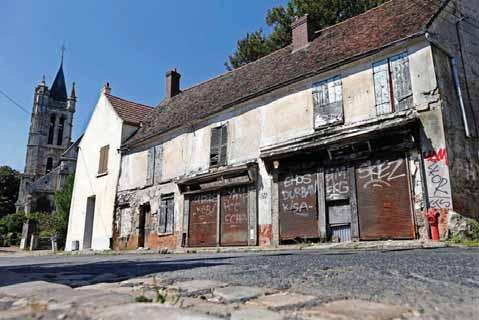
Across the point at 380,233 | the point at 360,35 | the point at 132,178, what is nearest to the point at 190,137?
the point at 132,178

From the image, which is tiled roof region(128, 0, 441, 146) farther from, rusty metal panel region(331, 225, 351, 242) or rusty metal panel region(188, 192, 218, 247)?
rusty metal panel region(331, 225, 351, 242)

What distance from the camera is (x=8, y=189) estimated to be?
196 feet

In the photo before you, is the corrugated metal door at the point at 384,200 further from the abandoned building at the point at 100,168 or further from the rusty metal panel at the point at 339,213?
the abandoned building at the point at 100,168

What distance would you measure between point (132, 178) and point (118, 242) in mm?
3126

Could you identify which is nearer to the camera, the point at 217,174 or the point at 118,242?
the point at 217,174

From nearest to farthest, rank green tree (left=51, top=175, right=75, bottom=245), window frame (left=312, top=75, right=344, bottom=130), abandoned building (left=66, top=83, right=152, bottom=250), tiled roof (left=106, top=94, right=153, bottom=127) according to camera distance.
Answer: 1. window frame (left=312, top=75, right=344, bottom=130)
2. abandoned building (left=66, top=83, right=152, bottom=250)
3. tiled roof (left=106, top=94, right=153, bottom=127)
4. green tree (left=51, top=175, right=75, bottom=245)

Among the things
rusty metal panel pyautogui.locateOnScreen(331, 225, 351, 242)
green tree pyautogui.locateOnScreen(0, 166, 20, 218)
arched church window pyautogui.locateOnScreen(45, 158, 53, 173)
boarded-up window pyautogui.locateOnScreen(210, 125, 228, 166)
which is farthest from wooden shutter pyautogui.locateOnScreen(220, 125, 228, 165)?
arched church window pyautogui.locateOnScreen(45, 158, 53, 173)

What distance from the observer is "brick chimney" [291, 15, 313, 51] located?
14692 mm

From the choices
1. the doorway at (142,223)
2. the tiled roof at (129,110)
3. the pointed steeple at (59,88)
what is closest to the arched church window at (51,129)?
the pointed steeple at (59,88)

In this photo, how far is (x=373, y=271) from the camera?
132 inches

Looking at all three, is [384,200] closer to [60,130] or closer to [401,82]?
[401,82]

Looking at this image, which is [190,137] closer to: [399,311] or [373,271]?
[373,271]

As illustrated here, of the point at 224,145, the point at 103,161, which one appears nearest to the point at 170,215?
the point at 224,145

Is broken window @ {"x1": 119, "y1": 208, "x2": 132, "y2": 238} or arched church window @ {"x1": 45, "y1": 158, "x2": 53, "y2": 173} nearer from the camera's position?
broken window @ {"x1": 119, "y1": 208, "x2": 132, "y2": 238}
